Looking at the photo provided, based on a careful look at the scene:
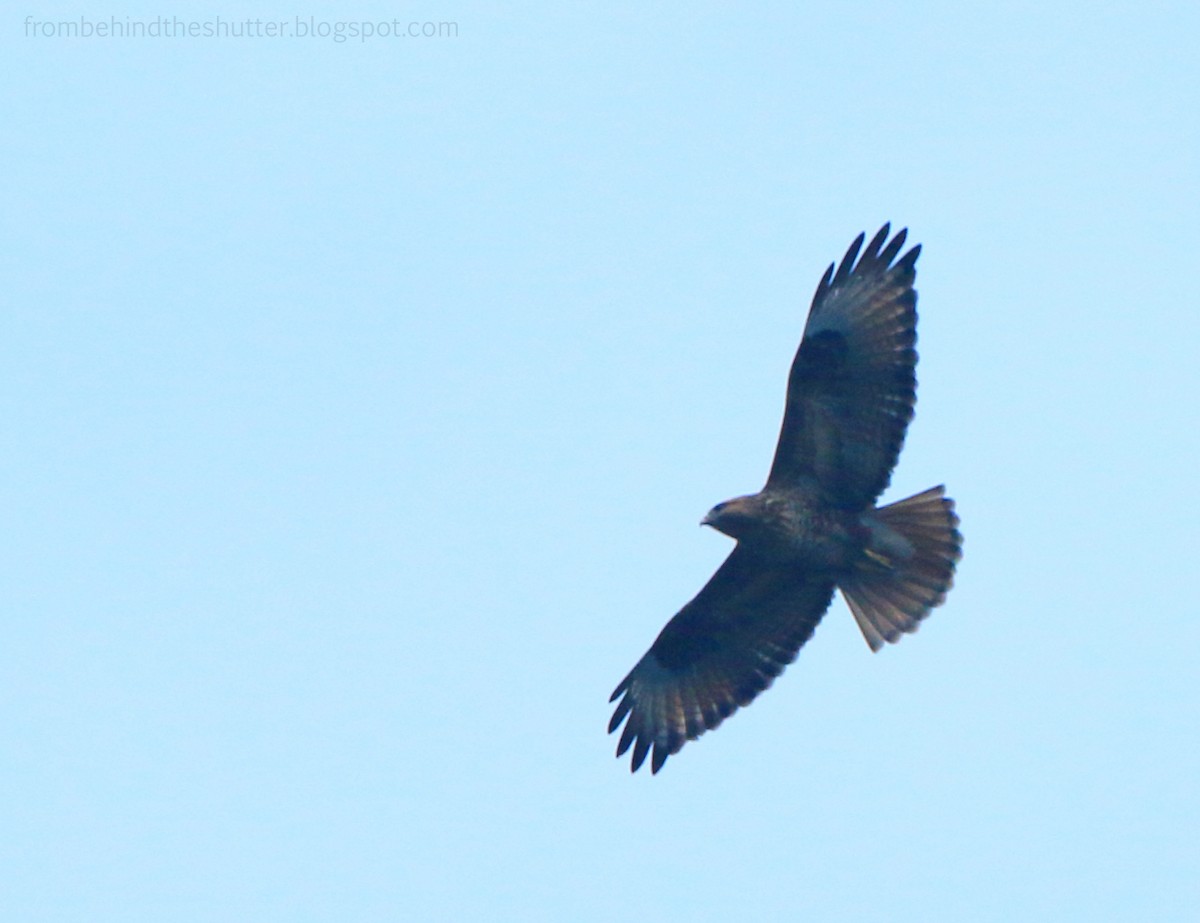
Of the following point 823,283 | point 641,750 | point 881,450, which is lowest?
point 641,750

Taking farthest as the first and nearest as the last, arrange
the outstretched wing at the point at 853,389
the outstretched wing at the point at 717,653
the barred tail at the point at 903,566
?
the outstretched wing at the point at 717,653, the barred tail at the point at 903,566, the outstretched wing at the point at 853,389

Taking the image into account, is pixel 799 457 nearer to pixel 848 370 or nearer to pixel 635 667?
pixel 848 370

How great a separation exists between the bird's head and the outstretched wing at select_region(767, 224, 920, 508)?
0.27 metres

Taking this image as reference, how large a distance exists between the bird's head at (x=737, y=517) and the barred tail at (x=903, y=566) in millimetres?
699

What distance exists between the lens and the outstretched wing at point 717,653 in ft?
43.9

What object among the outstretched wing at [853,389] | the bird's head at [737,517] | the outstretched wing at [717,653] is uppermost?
the outstretched wing at [853,389]

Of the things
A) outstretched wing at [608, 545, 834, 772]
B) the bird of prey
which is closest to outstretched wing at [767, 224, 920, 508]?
the bird of prey

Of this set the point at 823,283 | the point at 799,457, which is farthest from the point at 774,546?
the point at 823,283

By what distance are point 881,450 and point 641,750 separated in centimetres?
Result: 279

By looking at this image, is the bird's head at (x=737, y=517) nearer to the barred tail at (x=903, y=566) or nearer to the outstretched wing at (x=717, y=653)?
the outstretched wing at (x=717, y=653)

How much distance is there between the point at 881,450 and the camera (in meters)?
12.6

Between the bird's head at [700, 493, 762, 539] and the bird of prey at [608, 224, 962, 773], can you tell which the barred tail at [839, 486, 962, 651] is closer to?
the bird of prey at [608, 224, 962, 773]

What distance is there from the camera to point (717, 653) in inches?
540

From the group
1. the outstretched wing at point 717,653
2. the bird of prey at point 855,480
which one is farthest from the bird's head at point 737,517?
the outstretched wing at point 717,653
